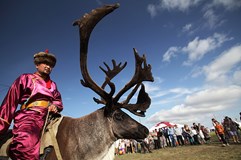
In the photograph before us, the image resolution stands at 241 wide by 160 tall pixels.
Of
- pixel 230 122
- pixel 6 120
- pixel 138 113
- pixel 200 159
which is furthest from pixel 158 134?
pixel 6 120

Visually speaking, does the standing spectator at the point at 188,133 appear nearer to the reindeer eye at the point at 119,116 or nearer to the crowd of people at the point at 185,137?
the crowd of people at the point at 185,137

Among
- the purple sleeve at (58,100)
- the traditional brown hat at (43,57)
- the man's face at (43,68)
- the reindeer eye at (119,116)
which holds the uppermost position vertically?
A: the traditional brown hat at (43,57)

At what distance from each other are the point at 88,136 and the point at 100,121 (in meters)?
0.36

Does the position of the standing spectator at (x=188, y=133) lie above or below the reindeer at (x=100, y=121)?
above

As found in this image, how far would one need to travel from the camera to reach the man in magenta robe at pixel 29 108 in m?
2.55

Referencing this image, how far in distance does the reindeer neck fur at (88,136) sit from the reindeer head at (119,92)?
0.17 metres

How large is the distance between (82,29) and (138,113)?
1968mm

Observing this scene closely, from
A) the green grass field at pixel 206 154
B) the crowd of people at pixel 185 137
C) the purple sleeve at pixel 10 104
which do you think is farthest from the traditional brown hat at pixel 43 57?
the crowd of people at pixel 185 137

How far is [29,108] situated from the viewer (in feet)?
9.61

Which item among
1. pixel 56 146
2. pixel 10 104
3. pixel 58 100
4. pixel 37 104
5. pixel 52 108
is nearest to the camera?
pixel 56 146

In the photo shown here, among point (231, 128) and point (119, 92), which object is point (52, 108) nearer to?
point (119, 92)

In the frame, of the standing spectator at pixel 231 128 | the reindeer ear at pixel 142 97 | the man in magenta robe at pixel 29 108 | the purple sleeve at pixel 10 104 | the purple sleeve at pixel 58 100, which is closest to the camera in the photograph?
the man in magenta robe at pixel 29 108

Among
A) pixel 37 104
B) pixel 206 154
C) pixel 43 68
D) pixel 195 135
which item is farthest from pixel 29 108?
pixel 195 135

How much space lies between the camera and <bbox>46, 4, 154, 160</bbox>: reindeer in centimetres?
290
